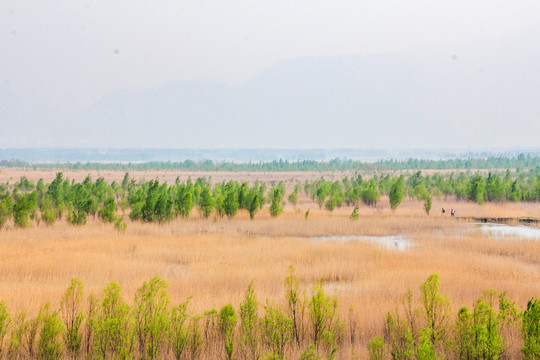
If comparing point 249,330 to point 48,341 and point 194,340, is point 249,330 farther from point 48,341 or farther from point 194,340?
point 48,341

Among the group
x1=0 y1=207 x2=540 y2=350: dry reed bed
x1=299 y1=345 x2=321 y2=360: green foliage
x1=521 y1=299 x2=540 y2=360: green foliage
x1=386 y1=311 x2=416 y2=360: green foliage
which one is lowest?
x1=0 y1=207 x2=540 y2=350: dry reed bed

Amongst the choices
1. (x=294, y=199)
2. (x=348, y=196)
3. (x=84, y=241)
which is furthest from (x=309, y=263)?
(x=348, y=196)

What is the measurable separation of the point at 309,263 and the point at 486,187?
33.1 m

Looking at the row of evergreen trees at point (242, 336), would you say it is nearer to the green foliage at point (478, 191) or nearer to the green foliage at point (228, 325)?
the green foliage at point (228, 325)

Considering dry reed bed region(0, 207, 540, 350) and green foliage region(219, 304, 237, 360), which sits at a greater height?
green foliage region(219, 304, 237, 360)

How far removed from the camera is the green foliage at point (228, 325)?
6637 millimetres

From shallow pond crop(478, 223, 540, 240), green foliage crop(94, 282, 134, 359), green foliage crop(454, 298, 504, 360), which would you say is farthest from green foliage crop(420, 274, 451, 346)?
shallow pond crop(478, 223, 540, 240)

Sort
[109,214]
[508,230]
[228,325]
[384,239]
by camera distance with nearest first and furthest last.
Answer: [228,325], [384,239], [109,214], [508,230]

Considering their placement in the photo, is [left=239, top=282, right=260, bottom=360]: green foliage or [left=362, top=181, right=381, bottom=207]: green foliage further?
[left=362, top=181, right=381, bottom=207]: green foliage

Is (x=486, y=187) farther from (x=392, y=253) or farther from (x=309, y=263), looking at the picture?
(x=309, y=263)

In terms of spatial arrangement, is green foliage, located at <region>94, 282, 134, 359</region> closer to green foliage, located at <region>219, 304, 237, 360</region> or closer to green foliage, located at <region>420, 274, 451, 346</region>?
green foliage, located at <region>219, 304, 237, 360</region>

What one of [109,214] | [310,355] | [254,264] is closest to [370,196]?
[109,214]

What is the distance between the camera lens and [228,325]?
7004 mm

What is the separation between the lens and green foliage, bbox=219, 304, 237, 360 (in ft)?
21.8
